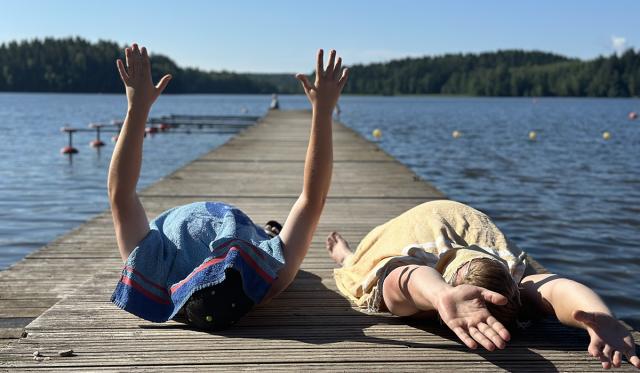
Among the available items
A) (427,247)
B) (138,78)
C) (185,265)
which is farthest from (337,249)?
(138,78)

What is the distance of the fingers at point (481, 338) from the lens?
7.39 ft

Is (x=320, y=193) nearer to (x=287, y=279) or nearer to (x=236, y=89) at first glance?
(x=287, y=279)

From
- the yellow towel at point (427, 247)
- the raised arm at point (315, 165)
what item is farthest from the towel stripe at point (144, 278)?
the yellow towel at point (427, 247)

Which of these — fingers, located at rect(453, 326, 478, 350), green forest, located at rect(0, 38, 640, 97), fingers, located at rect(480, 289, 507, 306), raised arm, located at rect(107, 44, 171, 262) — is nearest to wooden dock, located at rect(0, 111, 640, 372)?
fingers, located at rect(453, 326, 478, 350)

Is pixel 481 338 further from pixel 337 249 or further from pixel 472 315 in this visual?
pixel 337 249

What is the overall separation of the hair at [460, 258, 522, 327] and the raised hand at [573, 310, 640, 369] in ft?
0.92

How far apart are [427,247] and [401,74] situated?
149 m

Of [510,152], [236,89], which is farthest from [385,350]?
[236,89]

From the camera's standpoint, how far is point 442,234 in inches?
133

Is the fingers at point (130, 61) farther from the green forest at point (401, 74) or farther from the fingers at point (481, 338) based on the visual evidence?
the green forest at point (401, 74)

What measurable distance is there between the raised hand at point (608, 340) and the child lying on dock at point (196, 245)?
1322mm

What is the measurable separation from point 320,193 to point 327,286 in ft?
2.63

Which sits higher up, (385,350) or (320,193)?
(320,193)

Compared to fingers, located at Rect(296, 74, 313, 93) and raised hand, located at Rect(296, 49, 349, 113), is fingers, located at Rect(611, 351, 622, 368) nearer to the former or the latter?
raised hand, located at Rect(296, 49, 349, 113)
